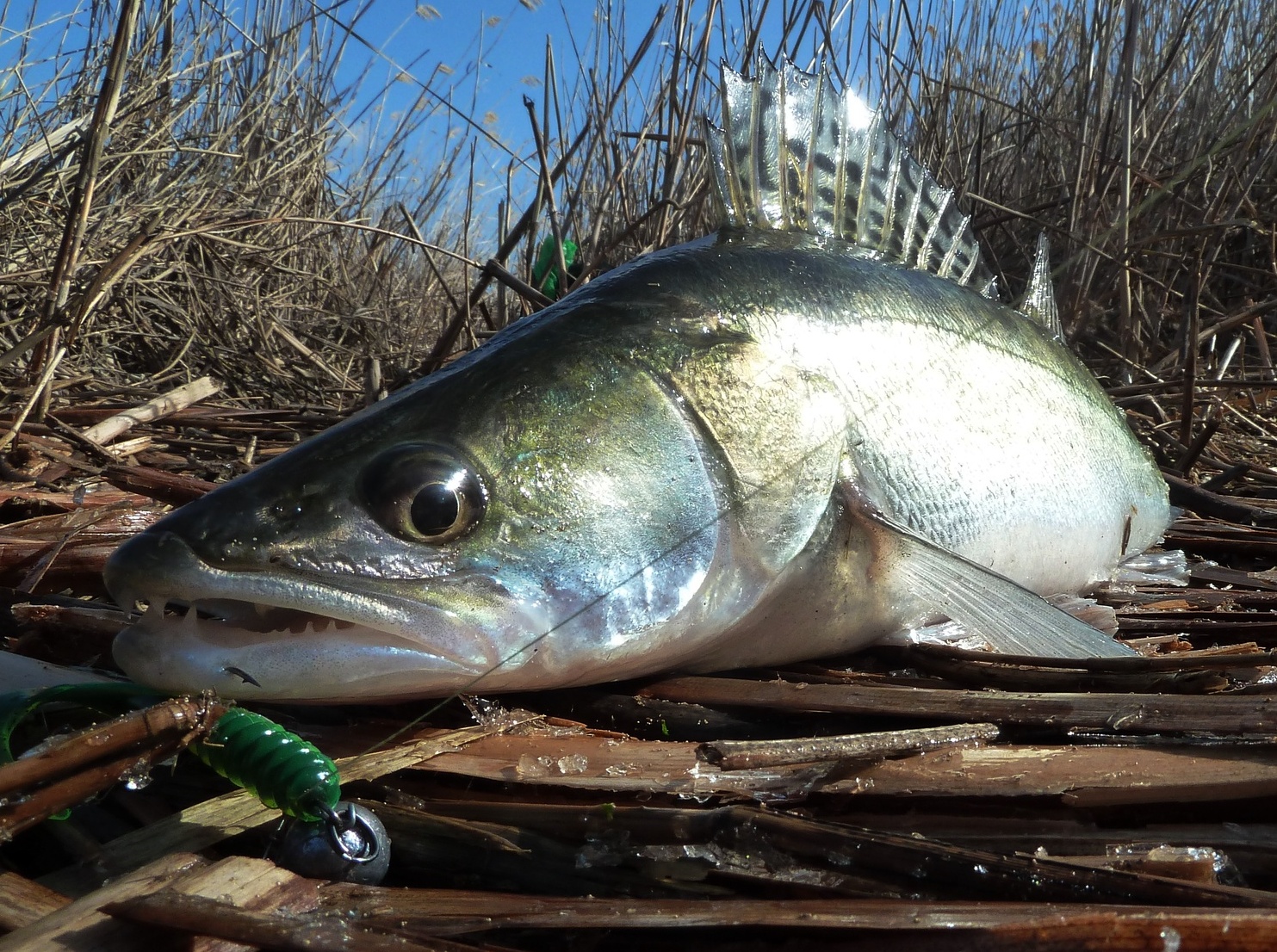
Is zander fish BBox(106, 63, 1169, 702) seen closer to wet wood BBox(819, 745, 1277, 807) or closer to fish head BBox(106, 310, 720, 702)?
fish head BBox(106, 310, 720, 702)

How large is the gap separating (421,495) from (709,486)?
0.50 metres

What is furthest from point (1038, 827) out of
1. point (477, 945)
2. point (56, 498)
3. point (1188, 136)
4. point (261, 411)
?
point (1188, 136)

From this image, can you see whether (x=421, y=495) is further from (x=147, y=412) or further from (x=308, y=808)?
(x=147, y=412)

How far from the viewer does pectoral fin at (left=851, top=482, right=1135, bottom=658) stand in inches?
74.8

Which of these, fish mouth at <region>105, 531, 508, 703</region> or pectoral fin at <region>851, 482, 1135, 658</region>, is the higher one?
fish mouth at <region>105, 531, 508, 703</region>

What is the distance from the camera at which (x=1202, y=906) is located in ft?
3.44

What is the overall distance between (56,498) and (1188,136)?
6.42 m

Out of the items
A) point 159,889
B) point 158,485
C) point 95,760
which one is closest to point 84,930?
point 159,889

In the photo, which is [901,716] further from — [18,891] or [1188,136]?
[1188,136]

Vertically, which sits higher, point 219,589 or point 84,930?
point 219,589

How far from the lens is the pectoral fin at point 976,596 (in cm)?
190

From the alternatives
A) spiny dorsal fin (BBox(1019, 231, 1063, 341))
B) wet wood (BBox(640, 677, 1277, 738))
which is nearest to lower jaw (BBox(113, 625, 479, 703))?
wet wood (BBox(640, 677, 1277, 738))

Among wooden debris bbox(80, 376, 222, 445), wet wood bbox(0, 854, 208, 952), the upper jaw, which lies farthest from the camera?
wooden debris bbox(80, 376, 222, 445)

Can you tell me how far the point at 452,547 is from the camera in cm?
146
